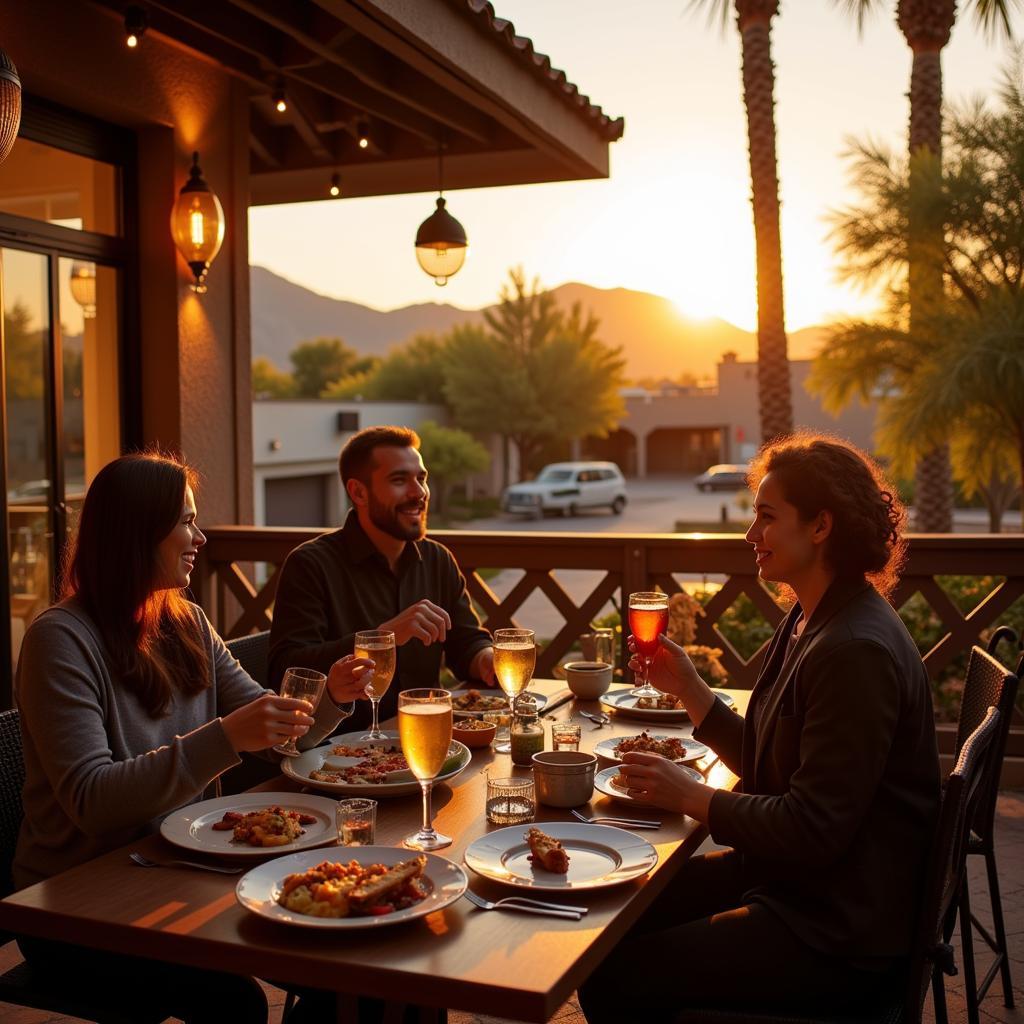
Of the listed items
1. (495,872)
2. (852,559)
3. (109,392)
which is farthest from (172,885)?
(109,392)

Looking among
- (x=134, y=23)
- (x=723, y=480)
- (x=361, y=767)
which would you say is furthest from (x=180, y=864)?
(x=723, y=480)

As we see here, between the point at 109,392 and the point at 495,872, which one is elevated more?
the point at 109,392

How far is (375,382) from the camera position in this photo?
221ft

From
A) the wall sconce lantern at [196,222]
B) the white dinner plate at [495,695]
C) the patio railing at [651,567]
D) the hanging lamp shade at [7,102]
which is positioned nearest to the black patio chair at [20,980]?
the white dinner plate at [495,695]

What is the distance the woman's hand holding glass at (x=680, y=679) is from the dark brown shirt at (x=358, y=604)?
928 mm

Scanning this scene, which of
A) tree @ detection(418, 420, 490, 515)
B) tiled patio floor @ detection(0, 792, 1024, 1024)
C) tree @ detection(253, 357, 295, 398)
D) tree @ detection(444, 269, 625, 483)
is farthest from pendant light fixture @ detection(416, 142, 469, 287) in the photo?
tree @ detection(253, 357, 295, 398)

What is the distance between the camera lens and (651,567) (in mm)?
5188

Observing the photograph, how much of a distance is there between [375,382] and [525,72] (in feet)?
203

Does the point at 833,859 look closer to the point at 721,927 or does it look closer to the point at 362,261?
the point at 721,927

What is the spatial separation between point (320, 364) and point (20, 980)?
104m

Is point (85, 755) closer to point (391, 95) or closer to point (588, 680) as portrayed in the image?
point (588, 680)

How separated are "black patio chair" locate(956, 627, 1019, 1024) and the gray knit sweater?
5.34 feet

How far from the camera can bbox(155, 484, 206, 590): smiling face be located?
239cm

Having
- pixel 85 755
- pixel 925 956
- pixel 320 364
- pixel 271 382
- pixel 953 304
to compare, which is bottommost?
pixel 925 956
